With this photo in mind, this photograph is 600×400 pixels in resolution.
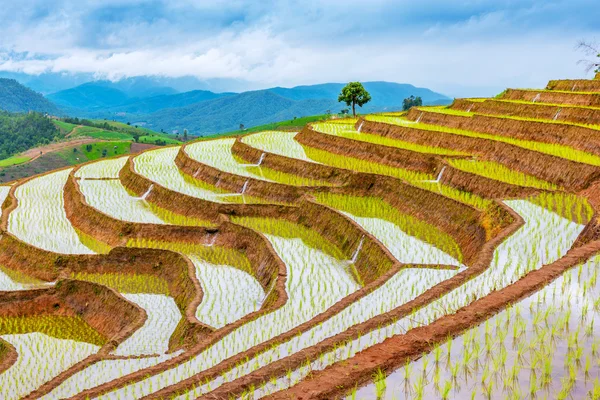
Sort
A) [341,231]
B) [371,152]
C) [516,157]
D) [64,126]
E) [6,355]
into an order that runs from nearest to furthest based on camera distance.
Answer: [6,355] → [341,231] → [516,157] → [371,152] → [64,126]

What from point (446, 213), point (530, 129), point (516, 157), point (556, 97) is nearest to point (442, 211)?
point (446, 213)

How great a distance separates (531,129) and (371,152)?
4.91 m

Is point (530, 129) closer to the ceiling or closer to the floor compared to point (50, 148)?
closer to the ceiling

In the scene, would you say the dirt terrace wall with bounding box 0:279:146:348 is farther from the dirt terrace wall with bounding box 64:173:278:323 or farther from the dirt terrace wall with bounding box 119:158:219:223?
the dirt terrace wall with bounding box 119:158:219:223

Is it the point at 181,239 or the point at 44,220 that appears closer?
the point at 181,239

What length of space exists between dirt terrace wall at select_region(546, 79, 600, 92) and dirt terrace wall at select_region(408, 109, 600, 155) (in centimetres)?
531

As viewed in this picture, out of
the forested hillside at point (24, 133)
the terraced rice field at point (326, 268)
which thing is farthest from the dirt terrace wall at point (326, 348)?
the forested hillside at point (24, 133)

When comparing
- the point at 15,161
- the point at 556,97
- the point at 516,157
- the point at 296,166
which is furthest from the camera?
the point at 15,161

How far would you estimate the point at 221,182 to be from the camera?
67.3 ft

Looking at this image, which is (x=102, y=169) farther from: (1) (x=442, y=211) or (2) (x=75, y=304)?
(1) (x=442, y=211)

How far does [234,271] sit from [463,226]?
195 inches

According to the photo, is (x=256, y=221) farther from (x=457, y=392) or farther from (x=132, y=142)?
(x=132, y=142)

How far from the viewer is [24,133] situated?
114750 millimetres

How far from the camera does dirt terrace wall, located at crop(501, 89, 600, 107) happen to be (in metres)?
21.2
